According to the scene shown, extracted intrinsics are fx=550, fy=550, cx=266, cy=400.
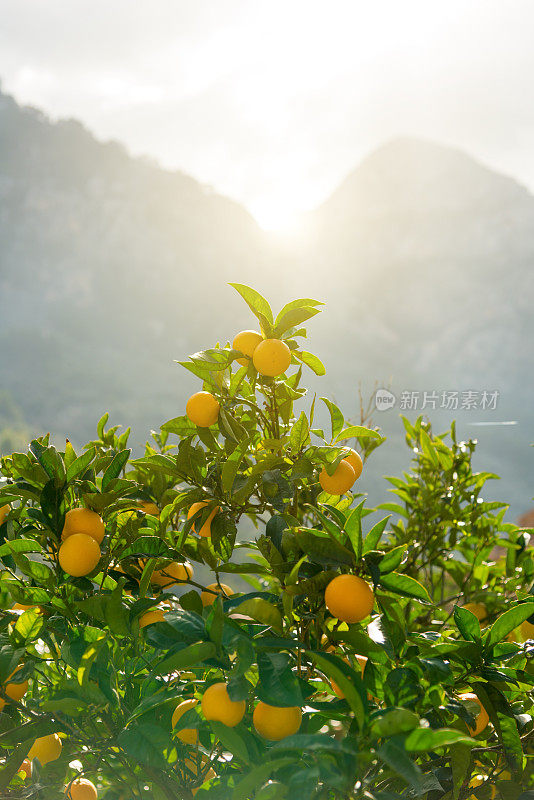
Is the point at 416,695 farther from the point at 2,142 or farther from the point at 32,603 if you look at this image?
the point at 2,142

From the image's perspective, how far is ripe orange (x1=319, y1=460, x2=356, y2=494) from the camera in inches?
15.3

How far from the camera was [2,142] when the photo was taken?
19.7 meters

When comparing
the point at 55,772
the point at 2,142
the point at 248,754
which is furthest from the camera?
the point at 2,142

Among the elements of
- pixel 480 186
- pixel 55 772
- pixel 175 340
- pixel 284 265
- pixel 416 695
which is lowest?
pixel 55 772

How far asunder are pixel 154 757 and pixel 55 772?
146 millimetres

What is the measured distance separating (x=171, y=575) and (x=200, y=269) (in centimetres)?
2015

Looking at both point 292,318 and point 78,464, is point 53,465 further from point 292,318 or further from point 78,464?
point 292,318

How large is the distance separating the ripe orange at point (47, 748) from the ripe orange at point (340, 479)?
259mm

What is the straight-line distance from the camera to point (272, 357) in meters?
0.39

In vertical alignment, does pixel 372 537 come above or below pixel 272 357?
below

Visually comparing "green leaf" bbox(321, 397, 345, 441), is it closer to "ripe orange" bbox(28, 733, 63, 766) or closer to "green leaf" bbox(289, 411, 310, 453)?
"green leaf" bbox(289, 411, 310, 453)

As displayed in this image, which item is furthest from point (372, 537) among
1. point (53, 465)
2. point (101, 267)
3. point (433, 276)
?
point (101, 267)

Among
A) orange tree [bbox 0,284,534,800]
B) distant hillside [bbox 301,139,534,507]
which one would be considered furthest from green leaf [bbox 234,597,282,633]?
distant hillside [bbox 301,139,534,507]

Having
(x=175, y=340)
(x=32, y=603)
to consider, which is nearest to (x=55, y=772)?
(x=32, y=603)
